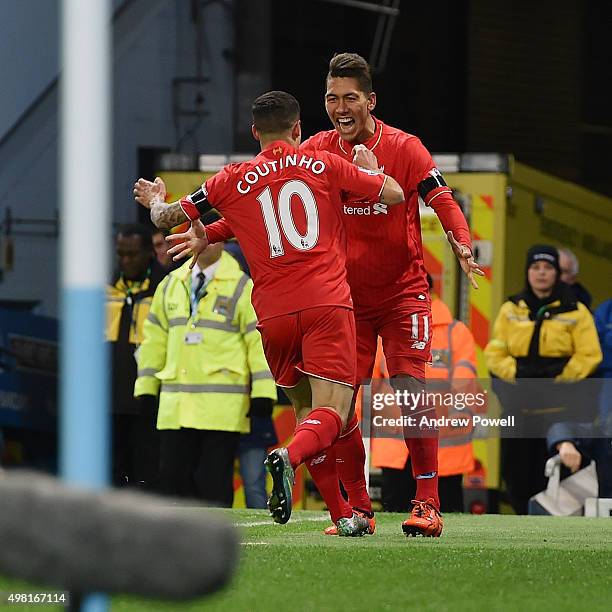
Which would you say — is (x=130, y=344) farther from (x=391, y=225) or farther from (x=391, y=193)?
(x=391, y=193)

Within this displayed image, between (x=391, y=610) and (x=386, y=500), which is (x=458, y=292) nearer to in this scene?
(x=386, y=500)

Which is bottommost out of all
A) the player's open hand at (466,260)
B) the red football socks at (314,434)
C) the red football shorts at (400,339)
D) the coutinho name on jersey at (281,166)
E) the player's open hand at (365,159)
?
the red football socks at (314,434)

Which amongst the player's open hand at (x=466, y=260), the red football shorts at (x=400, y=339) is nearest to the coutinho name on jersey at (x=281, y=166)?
the player's open hand at (x=466, y=260)

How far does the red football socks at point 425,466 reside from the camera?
28.6 feet

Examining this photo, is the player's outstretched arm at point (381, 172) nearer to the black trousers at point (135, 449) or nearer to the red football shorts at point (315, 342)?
the red football shorts at point (315, 342)

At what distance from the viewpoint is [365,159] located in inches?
328

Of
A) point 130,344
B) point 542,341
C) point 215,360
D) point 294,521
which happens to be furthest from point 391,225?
point 130,344

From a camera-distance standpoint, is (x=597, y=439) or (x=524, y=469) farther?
(x=524, y=469)

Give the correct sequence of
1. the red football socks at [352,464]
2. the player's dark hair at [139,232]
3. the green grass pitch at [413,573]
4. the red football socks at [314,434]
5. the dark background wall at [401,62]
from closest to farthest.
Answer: the green grass pitch at [413,573] < the red football socks at [314,434] < the red football socks at [352,464] < the player's dark hair at [139,232] < the dark background wall at [401,62]

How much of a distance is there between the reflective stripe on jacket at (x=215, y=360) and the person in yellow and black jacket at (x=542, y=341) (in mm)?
2027

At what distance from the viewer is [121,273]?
502 inches

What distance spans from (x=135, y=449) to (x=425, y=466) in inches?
167

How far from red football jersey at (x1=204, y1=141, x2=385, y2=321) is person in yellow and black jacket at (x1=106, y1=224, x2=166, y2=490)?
446 cm

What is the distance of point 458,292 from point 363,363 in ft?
17.6
